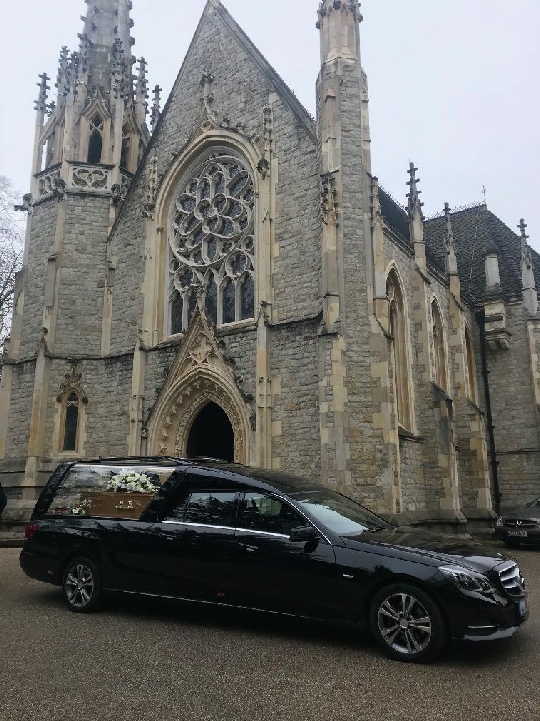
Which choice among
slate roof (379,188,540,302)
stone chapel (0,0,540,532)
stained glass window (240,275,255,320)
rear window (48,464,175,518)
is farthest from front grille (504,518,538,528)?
rear window (48,464,175,518)

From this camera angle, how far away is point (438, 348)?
60.1 feet

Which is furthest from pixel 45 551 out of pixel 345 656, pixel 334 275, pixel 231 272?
pixel 231 272

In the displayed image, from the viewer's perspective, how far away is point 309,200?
14172mm

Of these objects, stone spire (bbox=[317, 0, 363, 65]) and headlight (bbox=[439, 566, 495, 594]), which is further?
stone spire (bbox=[317, 0, 363, 65])

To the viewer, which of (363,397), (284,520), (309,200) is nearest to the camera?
(284,520)

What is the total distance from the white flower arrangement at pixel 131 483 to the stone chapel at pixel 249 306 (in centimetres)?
604

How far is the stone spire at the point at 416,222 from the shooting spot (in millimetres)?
16536

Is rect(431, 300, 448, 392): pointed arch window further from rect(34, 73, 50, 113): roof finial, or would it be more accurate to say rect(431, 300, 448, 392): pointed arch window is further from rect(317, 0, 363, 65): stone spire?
rect(34, 73, 50, 113): roof finial

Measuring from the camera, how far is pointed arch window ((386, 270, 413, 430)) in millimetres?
14898

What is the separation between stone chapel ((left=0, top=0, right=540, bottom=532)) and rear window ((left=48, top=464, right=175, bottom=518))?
19.7ft

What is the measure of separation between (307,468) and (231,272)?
5.79 m

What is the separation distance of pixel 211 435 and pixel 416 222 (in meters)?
8.33

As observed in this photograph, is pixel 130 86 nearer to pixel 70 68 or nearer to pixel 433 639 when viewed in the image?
pixel 70 68

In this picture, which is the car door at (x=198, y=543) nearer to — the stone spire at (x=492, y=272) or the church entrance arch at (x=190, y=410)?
the church entrance arch at (x=190, y=410)
